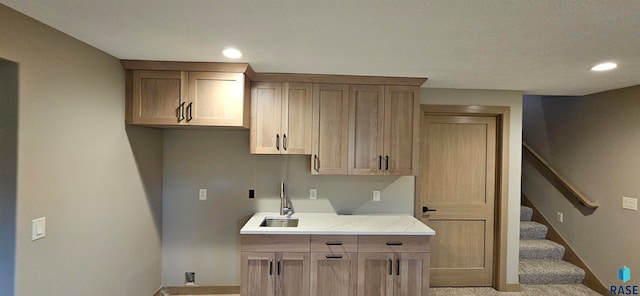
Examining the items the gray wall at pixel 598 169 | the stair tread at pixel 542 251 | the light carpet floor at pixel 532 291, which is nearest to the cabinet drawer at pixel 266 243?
the light carpet floor at pixel 532 291

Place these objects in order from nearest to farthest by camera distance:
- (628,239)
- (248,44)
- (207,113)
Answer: (248,44) < (207,113) < (628,239)

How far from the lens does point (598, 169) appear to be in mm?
3111

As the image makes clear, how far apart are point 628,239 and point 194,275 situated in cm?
434

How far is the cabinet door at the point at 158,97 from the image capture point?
2348 millimetres

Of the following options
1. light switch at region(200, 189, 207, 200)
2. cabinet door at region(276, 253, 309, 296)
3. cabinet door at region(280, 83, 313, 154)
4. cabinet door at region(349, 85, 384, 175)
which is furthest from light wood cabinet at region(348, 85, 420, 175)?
light switch at region(200, 189, 207, 200)

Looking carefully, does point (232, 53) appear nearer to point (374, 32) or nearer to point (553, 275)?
point (374, 32)

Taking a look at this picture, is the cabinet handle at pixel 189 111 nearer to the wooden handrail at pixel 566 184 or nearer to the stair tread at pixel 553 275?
the stair tread at pixel 553 275

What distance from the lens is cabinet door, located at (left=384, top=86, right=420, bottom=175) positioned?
269 cm

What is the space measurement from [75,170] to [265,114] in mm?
1402

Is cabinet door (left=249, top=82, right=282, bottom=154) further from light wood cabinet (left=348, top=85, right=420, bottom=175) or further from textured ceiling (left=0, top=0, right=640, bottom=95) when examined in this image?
light wood cabinet (left=348, top=85, right=420, bottom=175)

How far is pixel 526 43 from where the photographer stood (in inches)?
68.8

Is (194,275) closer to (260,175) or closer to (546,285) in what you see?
(260,175)

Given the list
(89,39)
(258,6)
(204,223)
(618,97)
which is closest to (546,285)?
(618,97)

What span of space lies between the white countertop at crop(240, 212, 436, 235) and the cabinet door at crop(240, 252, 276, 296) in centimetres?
22
